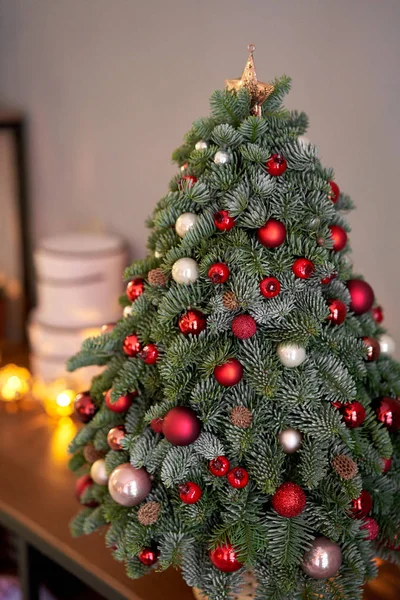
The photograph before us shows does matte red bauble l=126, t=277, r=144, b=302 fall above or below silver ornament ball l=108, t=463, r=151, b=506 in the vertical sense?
above

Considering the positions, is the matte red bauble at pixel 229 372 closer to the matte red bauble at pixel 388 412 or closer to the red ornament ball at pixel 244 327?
the red ornament ball at pixel 244 327

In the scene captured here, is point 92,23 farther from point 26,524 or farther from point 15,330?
point 26,524

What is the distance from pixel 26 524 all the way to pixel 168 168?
Result: 0.75 m

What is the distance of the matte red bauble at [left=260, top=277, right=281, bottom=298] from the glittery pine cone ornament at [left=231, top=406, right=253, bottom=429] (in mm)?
125

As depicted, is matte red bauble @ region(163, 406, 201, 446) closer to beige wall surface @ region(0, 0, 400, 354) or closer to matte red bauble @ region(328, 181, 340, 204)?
matte red bauble @ region(328, 181, 340, 204)

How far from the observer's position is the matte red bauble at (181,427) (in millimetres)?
659

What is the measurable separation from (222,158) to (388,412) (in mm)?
352

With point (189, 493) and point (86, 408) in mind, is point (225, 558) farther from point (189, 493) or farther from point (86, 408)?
point (86, 408)

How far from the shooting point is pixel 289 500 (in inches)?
25.5

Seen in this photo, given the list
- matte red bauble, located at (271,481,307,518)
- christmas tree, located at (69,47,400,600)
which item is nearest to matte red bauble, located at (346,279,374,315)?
christmas tree, located at (69,47,400,600)

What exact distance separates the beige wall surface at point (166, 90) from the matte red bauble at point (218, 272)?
1.58 ft

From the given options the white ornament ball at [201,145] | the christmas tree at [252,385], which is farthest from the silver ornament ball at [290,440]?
the white ornament ball at [201,145]

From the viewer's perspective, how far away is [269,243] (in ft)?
2.15

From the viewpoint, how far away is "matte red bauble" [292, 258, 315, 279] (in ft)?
2.14
